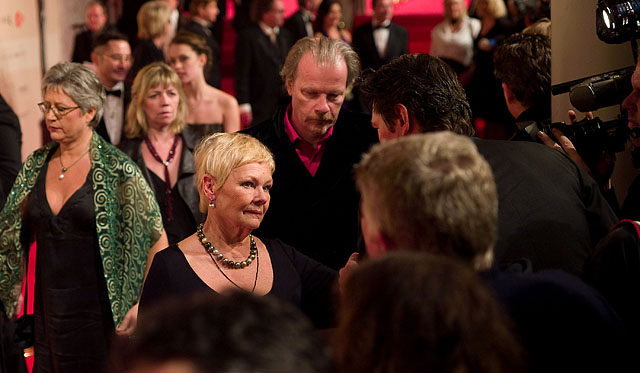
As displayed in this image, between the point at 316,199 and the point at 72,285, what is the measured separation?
1.20m

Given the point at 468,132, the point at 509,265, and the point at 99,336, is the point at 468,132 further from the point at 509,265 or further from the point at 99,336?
the point at 99,336

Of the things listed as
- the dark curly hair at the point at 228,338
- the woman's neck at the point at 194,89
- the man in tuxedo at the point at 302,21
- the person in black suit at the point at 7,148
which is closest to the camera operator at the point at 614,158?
the dark curly hair at the point at 228,338

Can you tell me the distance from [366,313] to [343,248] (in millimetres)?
2182

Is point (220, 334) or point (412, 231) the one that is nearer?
point (220, 334)

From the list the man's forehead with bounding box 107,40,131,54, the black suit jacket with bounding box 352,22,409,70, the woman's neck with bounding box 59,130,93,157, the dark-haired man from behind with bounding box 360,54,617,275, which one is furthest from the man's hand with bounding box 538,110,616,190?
the black suit jacket with bounding box 352,22,409,70

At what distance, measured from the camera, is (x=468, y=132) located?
2953 millimetres

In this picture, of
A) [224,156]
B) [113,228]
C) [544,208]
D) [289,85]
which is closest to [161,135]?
[113,228]

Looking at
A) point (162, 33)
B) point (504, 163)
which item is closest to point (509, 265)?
point (504, 163)

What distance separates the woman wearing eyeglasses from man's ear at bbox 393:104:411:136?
1451 millimetres

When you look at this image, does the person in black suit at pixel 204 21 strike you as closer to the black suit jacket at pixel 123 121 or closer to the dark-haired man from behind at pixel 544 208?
the black suit jacket at pixel 123 121

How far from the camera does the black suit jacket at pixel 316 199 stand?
345cm

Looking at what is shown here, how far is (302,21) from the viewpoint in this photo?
9.34 meters

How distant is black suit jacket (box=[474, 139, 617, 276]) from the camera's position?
92.0 inches

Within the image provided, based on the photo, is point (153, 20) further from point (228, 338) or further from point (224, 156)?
point (228, 338)
